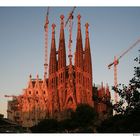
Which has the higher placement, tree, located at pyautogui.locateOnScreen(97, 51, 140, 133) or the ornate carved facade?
the ornate carved facade

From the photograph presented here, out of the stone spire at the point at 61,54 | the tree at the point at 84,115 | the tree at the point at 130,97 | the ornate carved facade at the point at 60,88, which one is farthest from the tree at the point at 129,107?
the stone spire at the point at 61,54

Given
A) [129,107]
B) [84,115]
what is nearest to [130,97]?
[129,107]

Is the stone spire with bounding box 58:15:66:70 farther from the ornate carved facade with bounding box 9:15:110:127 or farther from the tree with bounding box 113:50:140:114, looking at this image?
the tree with bounding box 113:50:140:114

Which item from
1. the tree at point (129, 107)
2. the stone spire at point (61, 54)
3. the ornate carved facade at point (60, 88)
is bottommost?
the tree at point (129, 107)

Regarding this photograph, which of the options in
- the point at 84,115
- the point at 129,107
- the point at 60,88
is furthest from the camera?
the point at 60,88

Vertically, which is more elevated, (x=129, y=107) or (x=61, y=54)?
(x=61, y=54)

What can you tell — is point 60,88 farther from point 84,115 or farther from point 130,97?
point 130,97

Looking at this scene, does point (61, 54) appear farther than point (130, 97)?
Yes

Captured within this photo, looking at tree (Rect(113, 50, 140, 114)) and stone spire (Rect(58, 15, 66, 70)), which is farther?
stone spire (Rect(58, 15, 66, 70))

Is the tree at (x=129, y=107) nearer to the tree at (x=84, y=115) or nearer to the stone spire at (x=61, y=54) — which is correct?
the tree at (x=84, y=115)

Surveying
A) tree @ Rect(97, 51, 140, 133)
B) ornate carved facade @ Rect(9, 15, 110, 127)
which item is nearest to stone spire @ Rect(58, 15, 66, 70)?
ornate carved facade @ Rect(9, 15, 110, 127)
